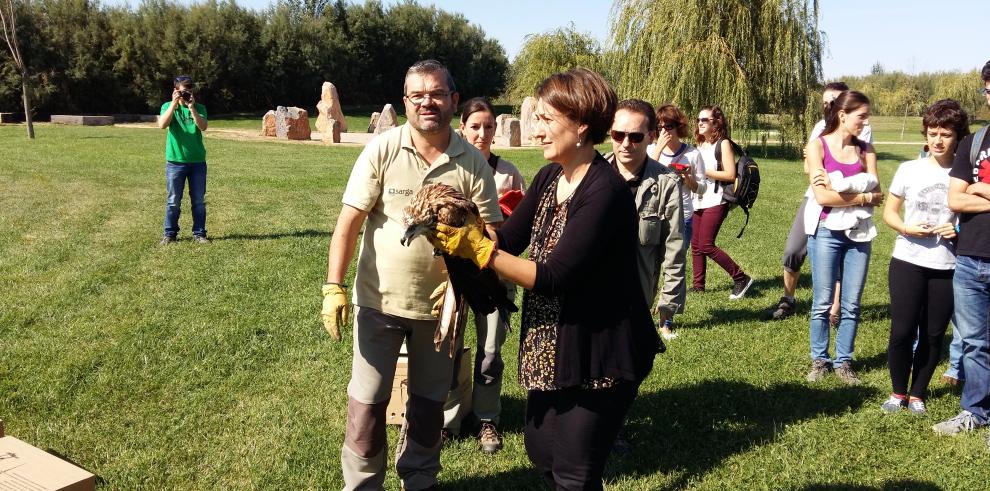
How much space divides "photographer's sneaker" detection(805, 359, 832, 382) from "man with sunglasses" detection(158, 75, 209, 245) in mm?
6999

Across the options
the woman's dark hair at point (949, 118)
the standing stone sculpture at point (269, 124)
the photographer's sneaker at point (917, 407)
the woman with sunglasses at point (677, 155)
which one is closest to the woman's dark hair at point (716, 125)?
the woman with sunglasses at point (677, 155)

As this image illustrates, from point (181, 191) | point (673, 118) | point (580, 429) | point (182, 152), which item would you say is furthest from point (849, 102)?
point (181, 191)

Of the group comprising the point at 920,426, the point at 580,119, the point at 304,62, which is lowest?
the point at 920,426

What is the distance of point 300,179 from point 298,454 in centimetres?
1207

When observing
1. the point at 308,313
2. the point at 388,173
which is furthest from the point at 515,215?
the point at 308,313

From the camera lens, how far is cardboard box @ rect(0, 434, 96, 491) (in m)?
2.88

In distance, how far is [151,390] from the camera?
466 centimetres

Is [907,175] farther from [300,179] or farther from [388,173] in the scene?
[300,179]

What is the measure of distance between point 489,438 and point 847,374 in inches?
105

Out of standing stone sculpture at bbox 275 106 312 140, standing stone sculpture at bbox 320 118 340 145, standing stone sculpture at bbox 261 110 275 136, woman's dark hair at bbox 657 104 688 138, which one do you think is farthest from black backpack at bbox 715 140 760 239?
standing stone sculpture at bbox 261 110 275 136

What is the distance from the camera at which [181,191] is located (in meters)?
8.98

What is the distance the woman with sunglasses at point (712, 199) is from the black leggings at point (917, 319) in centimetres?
256

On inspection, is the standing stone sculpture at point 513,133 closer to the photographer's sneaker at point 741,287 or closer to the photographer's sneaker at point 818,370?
the photographer's sneaker at point 741,287

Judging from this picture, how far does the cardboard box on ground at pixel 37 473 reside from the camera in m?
2.88
